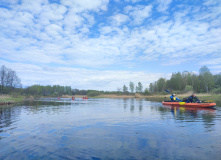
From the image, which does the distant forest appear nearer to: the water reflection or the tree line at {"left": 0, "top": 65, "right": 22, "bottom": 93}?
the tree line at {"left": 0, "top": 65, "right": 22, "bottom": 93}

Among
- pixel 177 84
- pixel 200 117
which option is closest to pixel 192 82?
pixel 177 84

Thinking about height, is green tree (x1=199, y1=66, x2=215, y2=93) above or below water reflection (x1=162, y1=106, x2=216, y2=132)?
above

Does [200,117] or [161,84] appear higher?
[161,84]

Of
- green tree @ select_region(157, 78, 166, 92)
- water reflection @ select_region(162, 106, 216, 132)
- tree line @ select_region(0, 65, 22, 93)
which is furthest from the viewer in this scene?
green tree @ select_region(157, 78, 166, 92)

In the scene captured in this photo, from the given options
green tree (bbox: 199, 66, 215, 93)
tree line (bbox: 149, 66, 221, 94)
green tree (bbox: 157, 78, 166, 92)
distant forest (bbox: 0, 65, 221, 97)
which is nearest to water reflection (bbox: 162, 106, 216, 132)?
distant forest (bbox: 0, 65, 221, 97)

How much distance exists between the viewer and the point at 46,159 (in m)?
5.54

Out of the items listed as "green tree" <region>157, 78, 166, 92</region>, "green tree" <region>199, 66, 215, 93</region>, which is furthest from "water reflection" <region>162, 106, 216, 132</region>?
"green tree" <region>157, 78, 166, 92</region>

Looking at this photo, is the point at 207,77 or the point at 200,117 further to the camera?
the point at 207,77

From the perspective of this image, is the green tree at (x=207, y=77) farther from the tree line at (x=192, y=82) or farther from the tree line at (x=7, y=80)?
the tree line at (x=7, y=80)

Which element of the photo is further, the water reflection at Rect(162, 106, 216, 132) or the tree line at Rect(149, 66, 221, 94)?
the tree line at Rect(149, 66, 221, 94)

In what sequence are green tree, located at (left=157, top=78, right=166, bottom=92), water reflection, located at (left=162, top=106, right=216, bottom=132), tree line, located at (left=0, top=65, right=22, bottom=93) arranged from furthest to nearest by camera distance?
green tree, located at (left=157, top=78, right=166, bottom=92), tree line, located at (left=0, top=65, right=22, bottom=93), water reflection, located at (left=162, top=106, right=216, bottom=132)

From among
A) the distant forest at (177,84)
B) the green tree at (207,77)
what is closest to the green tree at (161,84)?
the distant forest at (177,84)

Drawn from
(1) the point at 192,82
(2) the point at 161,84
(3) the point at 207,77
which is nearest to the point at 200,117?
(3) the point at 207,77

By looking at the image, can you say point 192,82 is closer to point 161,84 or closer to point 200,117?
→ point 161,84
